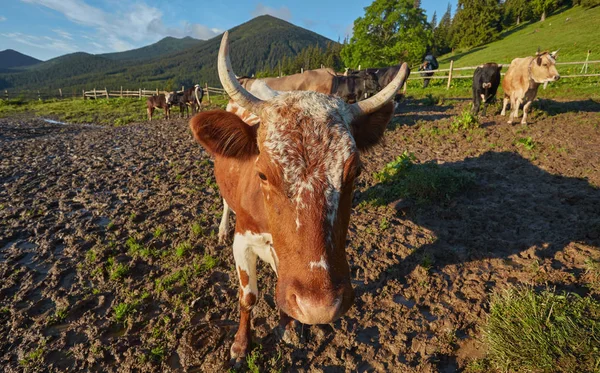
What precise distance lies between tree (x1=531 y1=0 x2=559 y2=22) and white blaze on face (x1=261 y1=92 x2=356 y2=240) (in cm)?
7985

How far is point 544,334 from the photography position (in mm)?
2367

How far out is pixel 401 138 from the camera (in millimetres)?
9984

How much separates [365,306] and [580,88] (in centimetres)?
1873

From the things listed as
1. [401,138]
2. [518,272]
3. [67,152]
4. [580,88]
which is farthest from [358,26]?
[518,272]

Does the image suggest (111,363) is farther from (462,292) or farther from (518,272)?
(518,272)

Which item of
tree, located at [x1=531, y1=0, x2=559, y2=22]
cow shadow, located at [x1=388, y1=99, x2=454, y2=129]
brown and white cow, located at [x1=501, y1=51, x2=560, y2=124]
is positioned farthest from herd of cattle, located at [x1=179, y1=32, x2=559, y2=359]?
tree, located at [x1=531, y1=0, x2=559, y2=22]

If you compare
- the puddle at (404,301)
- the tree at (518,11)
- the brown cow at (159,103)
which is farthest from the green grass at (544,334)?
the tree at (518,11)

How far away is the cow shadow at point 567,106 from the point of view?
1071 cm

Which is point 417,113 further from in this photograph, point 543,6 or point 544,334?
point 543,6

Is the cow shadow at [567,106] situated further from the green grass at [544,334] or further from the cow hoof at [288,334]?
the cow hoof at [288,334]

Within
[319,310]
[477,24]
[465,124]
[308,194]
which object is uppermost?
[477,24]

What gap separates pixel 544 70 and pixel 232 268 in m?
12.3

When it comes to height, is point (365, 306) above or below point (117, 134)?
below

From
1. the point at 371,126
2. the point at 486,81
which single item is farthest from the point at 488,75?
the point at 371,126
